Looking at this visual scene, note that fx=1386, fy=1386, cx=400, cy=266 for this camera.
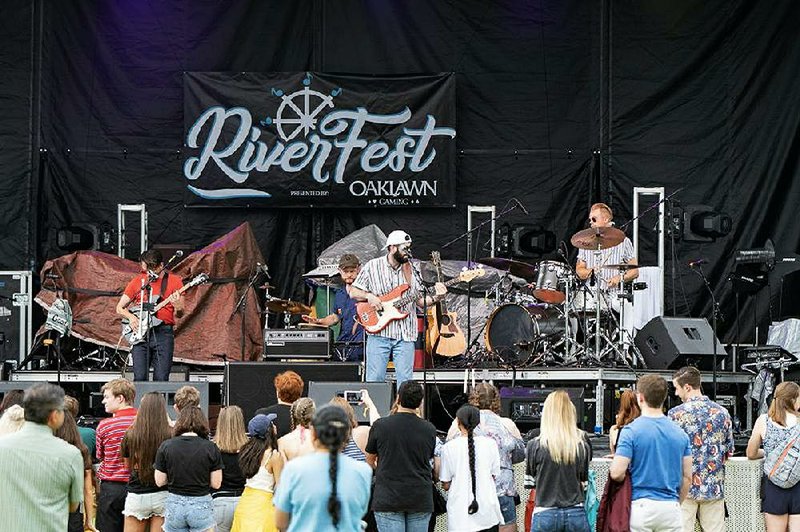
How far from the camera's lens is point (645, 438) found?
8.91 metres

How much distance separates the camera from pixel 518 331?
50.2ft

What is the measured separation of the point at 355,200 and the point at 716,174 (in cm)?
447

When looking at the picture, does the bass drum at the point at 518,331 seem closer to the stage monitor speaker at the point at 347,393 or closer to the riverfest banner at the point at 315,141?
the riverfest banner at the point at 315,141

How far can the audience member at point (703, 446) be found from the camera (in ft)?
34.2

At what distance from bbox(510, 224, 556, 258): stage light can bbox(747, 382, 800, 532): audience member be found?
20.6ft

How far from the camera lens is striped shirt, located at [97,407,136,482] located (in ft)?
33.6

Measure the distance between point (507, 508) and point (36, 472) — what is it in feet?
12.6

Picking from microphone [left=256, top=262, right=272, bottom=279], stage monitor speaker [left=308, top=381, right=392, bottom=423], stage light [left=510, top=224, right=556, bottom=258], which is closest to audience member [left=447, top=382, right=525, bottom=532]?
stage monitor speaker [left=308, top=381, right=392, bottom=423]

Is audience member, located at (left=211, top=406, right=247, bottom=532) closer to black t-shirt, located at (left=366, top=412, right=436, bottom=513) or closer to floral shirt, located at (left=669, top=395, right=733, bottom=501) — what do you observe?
black t-shirt, located at (left=366, top=412, right=436, bottom=513)

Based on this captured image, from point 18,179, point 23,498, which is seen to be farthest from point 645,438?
point 18,179

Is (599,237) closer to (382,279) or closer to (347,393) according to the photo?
(382,279)

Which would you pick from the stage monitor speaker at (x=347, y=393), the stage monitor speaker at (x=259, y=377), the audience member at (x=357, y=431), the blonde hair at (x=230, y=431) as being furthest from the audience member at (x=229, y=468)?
the stage monitor speaker at (x=259, y=377)

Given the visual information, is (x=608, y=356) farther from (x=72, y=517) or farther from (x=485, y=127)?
(x=72, y=517)

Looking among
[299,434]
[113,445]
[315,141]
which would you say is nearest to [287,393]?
[299,434]
